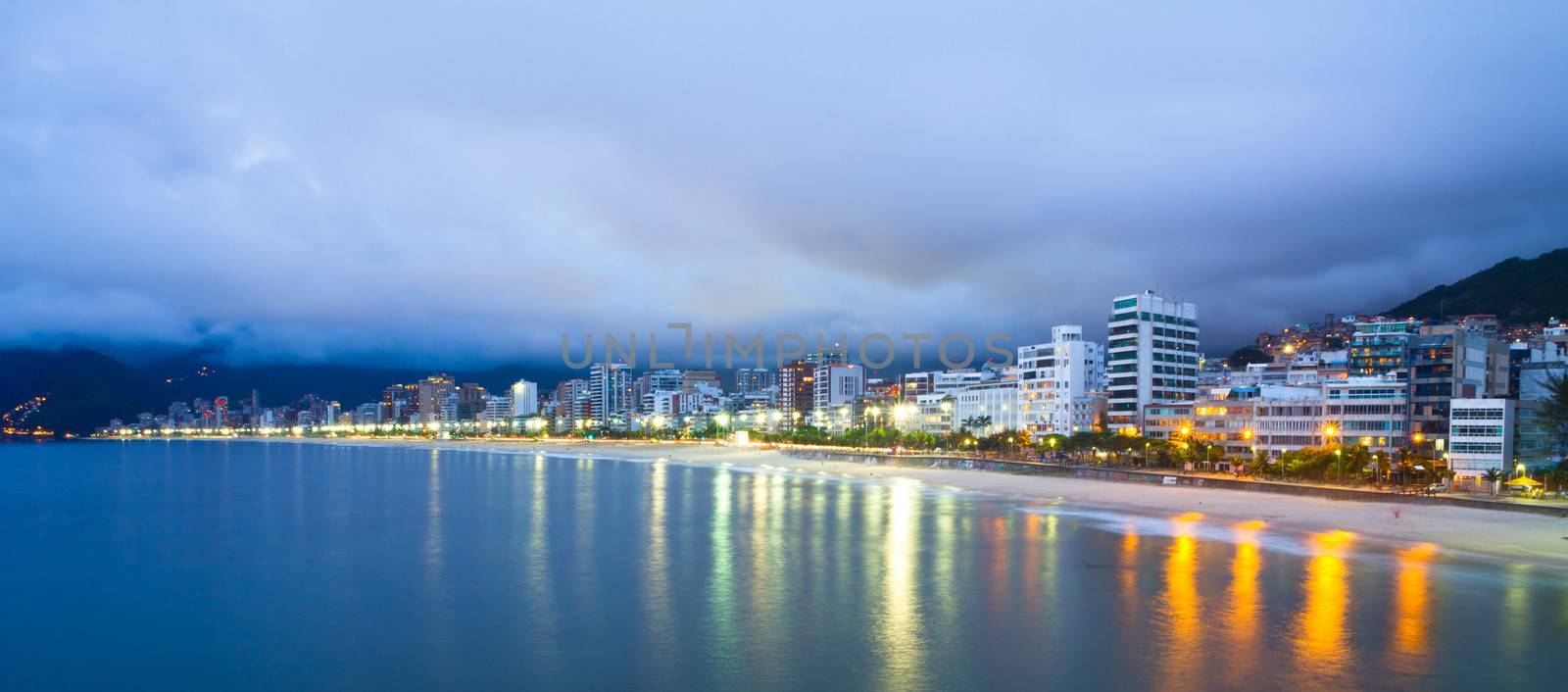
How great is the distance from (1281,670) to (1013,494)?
3608cm

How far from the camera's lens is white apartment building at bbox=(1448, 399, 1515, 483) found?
4491cm

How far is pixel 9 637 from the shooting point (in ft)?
70.9

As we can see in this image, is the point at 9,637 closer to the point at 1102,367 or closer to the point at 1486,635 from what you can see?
the point at 1486,635

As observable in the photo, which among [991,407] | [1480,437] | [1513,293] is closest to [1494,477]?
[1480,437]

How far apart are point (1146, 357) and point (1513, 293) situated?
409ft

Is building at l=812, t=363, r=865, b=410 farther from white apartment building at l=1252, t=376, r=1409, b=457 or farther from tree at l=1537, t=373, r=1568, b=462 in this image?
tree at l=1537, t=373, r=1568, b=462

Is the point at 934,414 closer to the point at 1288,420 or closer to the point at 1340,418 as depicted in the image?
the point at 1288,420

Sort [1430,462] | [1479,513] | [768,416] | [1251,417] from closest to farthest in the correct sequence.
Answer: [1479,513] → [1430,462] → [1251,417] → [768,416]

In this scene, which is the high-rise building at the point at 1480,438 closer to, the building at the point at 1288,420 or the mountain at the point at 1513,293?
the building at the point at 1288,420

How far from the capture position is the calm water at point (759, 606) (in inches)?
701

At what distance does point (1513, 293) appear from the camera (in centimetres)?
15912

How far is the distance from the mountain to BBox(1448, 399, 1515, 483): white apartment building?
121 meters

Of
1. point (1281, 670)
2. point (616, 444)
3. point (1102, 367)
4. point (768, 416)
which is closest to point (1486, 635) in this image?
point (1281, 670)

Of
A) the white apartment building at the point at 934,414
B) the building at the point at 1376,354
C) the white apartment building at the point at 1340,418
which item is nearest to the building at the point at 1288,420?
the white apartment building at the point at 1340,418
